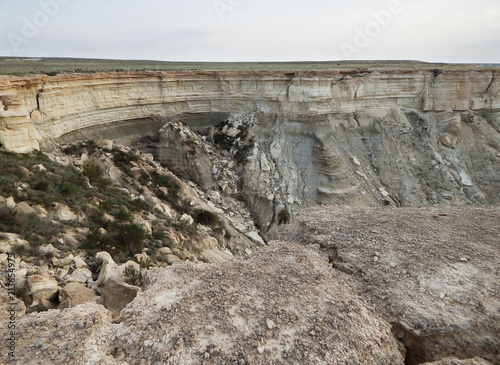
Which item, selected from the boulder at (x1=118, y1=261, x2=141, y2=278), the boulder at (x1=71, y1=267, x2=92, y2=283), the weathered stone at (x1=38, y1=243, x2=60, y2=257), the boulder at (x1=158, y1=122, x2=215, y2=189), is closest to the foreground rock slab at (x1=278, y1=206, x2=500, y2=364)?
the boulder at (x1=118, y1=261, x2=141, y2=278)

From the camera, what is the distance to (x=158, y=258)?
7648mm

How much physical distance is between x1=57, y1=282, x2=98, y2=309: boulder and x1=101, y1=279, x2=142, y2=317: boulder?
0.19m

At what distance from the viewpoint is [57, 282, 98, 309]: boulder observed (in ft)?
15.8

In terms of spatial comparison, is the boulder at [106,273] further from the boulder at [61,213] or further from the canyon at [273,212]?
the boulder at [61,213]

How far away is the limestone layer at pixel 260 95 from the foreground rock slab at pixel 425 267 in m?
12.0

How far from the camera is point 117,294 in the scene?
17.1 ft

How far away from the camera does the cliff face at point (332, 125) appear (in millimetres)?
17156

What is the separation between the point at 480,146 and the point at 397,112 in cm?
588

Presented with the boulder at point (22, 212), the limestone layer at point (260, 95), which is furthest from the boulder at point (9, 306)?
the limestone layer at point (260, 95)

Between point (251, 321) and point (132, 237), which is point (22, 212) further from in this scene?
point (251, 321)

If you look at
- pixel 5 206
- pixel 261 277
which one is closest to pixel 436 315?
pixel 261 277

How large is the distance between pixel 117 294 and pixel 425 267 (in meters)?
5.72

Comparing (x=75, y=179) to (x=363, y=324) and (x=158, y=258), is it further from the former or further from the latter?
(x=363, y=324)

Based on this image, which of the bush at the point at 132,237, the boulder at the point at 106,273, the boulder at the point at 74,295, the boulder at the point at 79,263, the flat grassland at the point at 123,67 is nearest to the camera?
the boulder at the point at 74,295
